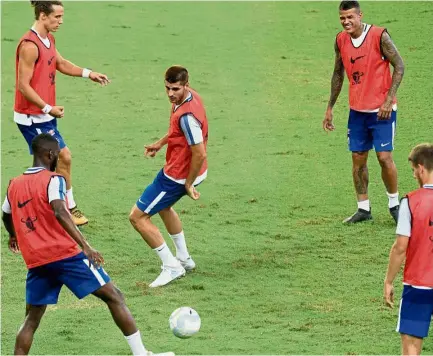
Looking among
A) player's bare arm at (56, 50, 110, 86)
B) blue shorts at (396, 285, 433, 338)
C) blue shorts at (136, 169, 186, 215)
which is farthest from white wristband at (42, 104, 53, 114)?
blue shorts at (396, 285, 433, 338)

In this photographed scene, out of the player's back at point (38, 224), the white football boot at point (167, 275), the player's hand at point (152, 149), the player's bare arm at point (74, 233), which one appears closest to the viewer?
the player's bare arm at point (74, 233)

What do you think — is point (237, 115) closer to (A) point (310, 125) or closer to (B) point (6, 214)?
(A) point (310, 125)

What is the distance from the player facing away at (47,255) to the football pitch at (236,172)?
610mm

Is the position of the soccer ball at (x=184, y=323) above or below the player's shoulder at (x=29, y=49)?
below

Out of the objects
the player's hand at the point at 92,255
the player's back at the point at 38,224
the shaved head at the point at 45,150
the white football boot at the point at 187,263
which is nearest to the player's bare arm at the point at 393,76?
the white football boot at the point at 187,263

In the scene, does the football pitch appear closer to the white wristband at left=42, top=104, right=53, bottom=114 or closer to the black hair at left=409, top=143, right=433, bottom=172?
the white wristband at left=42, top=104, right=53, bottom=114

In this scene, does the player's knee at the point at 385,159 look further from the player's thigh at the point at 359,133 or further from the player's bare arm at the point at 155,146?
the player's bare arm at the point at 155,146

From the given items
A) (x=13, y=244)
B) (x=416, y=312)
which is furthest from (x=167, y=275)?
(x=416, y=312)

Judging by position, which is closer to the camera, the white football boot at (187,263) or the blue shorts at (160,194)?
the blue shorts at (160,194)

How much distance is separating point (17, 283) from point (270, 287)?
239cm

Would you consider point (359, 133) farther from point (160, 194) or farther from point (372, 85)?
point (160, 194)

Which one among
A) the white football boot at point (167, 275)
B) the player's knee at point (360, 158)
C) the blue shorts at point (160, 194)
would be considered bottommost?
the white football boot at point (167, 275)

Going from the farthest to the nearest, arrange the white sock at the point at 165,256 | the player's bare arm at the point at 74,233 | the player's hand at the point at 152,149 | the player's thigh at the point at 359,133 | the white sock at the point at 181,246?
the player's thigh at the point at 359,133 < the player's hand at the point at 152,149 < the white sock at the point at 181,246 < the white sock at the point at 165,256 < the player's bare arm at the point at 74,233

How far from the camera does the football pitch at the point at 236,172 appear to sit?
32.6 ft
